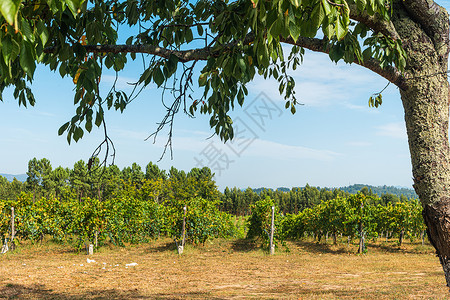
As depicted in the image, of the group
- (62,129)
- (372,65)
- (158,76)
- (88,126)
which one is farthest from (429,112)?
(62,129)

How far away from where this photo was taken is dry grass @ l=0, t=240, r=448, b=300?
7074 millimetres

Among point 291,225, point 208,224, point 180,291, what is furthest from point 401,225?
point 180,291

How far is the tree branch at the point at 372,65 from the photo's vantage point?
2.93 m

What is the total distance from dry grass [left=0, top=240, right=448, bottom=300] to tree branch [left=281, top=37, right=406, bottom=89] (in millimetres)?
4867

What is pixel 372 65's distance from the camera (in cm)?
305

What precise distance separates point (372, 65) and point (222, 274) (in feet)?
26.0

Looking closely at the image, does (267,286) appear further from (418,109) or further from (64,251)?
(64,251)

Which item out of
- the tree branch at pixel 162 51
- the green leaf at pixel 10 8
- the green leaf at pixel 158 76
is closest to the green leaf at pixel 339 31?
the green leaf at pixel 10 8

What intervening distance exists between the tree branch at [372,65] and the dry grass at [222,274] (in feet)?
16.0

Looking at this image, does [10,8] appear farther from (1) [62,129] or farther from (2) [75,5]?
(1) [62,129]

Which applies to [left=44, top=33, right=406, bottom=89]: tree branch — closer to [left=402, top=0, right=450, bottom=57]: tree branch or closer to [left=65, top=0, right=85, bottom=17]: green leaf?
[left=402, top=0, right=450, bottom=57]: tree branch

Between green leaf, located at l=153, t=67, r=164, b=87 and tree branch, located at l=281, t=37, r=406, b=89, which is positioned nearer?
green leaf, located at l=153, t=67, r=164, b=87

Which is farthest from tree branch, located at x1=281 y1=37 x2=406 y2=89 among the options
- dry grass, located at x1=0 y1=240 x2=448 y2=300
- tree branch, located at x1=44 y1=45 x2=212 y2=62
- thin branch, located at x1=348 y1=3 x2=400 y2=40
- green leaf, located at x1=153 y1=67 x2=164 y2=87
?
dry grass, located at x1=0 y1=240 x2=448 y2=300

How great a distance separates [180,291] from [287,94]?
5.11 meters
